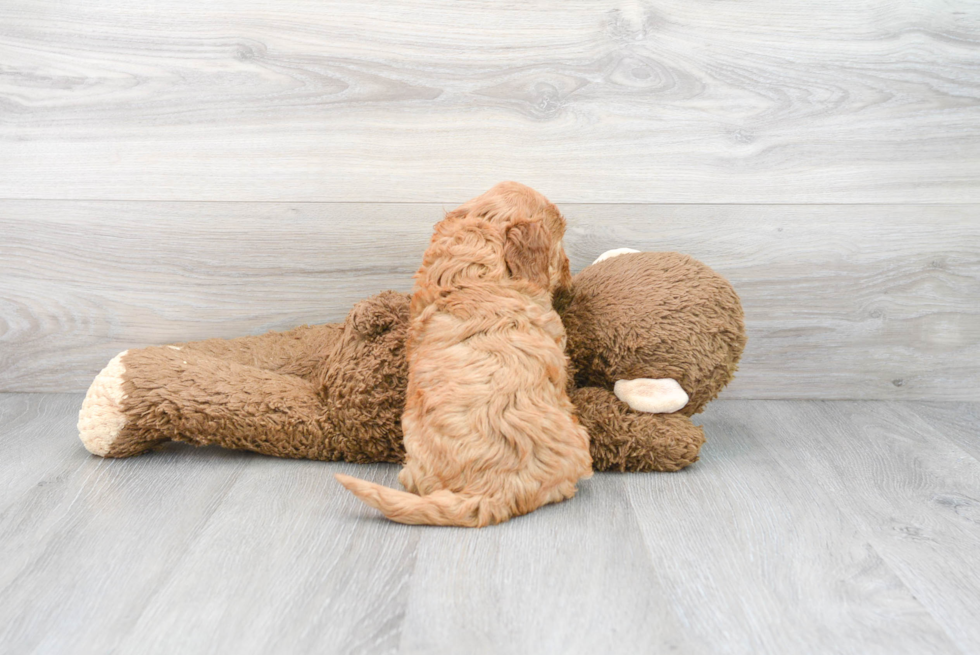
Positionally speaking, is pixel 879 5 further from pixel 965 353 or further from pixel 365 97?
pixel 365 97

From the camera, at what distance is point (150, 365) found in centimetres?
110

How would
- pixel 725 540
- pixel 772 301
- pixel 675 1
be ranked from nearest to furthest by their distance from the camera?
1. pixel 725 540
2. pixel 675 1
3. pixel 772 301

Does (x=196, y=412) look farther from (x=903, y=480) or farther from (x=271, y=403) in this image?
(x=903, y=480)

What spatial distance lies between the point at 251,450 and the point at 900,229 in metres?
1.13

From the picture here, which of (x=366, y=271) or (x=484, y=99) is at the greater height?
(x=484, y=99)

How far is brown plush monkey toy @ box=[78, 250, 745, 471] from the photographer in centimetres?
107

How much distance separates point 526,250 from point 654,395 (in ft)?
0.89

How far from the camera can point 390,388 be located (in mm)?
1068

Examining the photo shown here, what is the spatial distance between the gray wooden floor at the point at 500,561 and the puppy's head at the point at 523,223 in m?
0.30

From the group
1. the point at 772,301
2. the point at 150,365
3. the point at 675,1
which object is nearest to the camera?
the point at 150,365

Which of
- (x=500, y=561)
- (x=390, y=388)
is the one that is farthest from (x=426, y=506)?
(x=390, y=388)

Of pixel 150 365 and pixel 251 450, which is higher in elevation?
pixel 150 365

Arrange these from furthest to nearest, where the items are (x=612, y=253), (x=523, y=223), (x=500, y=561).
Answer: (x=612, y=253)
(x=523, y=223)
(x=500, y=561)

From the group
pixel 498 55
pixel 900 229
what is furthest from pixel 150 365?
pixel 900 229
